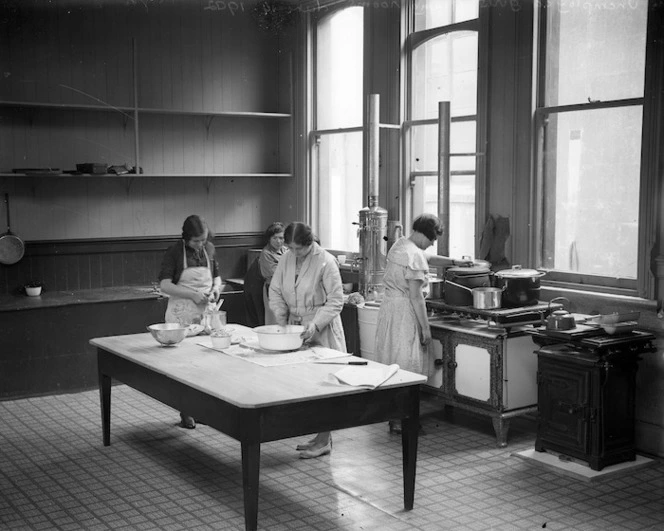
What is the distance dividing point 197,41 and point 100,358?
166 inches

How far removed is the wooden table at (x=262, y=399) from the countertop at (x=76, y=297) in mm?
2546

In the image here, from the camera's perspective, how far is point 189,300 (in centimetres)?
670

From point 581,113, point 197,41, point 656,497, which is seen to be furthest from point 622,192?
point 197,41

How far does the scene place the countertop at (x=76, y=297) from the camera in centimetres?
764

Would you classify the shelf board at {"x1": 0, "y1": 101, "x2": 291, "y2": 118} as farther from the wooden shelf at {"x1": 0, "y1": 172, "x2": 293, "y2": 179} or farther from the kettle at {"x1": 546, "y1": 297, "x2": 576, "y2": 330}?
the kettle at {"x1": 546, "y1": 297, "x2": 576, "y2": 330}

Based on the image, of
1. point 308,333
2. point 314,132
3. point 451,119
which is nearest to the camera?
point 308,333

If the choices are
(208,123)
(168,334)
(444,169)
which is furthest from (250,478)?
(208,123)

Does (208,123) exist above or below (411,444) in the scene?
above

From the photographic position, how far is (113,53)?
8.64m

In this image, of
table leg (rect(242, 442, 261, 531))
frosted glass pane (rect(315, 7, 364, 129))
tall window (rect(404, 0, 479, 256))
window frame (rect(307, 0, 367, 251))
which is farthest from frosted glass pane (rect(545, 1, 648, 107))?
table leg (rect(242, 442, 261, 531))

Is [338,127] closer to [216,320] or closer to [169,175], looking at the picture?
[169,175]

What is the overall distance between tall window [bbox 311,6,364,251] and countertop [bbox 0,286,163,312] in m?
2.02

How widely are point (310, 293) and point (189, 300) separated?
1312mm

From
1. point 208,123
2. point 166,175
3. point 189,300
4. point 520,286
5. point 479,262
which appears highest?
point 208,123
